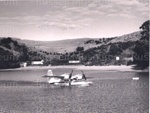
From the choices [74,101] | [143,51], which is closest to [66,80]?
[74,101]

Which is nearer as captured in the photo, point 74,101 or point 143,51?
point 74,101

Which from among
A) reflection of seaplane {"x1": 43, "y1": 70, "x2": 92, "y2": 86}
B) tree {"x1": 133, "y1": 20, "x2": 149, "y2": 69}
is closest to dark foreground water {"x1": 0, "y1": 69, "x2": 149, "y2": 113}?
Answer: reflection of seaplane {"x1": 43, "y1": 70, "x2": 92, "y2": 86}

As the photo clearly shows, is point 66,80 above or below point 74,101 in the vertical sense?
above

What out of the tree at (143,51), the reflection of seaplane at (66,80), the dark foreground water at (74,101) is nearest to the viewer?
the dark foreground water at (74,101)

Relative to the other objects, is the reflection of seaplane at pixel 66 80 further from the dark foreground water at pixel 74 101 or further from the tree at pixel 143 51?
the tree at pixel 143 51

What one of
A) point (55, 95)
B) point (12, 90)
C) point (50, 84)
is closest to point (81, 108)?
point (55, 95)

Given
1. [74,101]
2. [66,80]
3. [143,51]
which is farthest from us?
[143,51]

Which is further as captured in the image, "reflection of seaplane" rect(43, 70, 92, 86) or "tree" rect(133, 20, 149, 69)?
"tree" rect(133, 20, 149, 69)

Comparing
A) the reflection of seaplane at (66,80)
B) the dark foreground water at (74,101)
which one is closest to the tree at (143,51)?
the reflection of seaplane at (66,80)

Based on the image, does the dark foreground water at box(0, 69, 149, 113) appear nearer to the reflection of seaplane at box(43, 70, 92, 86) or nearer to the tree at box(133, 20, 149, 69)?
the reflection of seaplane at box(43, 70, 92, 86)

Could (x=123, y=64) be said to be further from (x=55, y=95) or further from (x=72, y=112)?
(x=72, y=112)

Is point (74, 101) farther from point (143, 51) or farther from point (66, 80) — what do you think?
point (143, 51)
